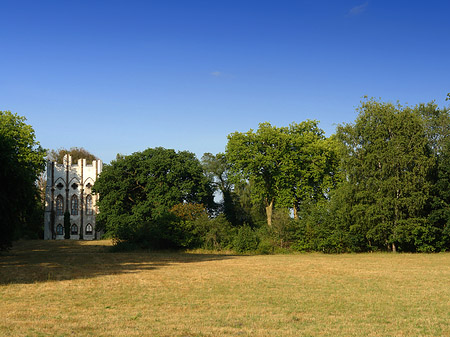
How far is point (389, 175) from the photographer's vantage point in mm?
40562

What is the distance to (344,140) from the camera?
4319 cm

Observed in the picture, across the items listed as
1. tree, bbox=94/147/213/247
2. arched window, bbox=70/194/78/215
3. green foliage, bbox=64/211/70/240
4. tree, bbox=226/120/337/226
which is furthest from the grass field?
arched window, bbox=70/194/78/215

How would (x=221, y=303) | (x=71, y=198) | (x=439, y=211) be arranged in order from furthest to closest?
(x=71, y=198)
(x=439, y=211)
(x=221, y=303)

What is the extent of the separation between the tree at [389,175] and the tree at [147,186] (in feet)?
78.2

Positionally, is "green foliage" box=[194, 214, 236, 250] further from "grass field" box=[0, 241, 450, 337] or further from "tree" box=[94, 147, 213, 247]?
"grass field" box=[0, 241, 450, 337]

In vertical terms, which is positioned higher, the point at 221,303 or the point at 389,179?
the point at 389,179

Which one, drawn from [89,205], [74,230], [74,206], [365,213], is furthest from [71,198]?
[365,213]

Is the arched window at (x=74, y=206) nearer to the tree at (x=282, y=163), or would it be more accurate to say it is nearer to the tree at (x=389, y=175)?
the tree at (x=282, y=163)

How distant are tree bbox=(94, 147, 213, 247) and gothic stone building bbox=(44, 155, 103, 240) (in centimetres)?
1564

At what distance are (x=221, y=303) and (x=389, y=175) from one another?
3051cm

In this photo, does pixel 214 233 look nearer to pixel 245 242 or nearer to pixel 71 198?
pixel 245 242

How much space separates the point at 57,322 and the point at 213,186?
6082cm

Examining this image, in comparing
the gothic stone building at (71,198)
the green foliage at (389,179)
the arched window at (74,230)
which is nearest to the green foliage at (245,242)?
the green foliage at (389,179)

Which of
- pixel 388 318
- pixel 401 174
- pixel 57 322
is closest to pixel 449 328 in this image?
pixel 388 318
